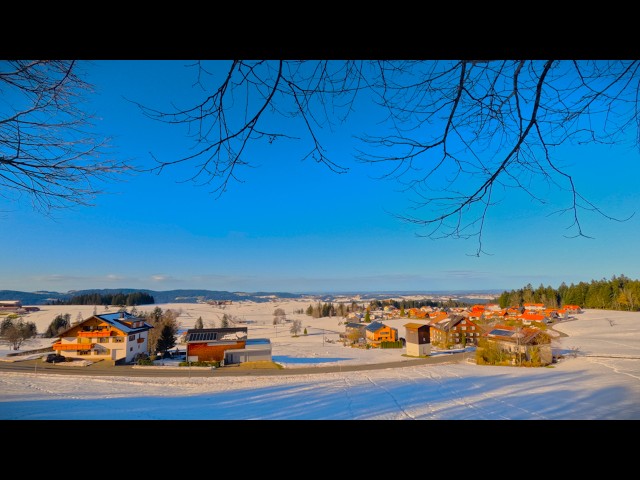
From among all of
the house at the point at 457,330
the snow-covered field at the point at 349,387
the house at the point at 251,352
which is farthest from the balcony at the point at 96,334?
the house at the point at 457,330

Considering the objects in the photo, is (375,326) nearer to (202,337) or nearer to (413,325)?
(413,325)

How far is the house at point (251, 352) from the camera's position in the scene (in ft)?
8.82

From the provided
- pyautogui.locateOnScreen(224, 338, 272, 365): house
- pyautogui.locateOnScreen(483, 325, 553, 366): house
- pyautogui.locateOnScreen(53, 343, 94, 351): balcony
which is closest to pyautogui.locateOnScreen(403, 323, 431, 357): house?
pyautogui.locateOnScreen(483, 325, 553, 366): house

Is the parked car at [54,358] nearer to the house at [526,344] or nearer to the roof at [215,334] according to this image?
the roof at [215,334]

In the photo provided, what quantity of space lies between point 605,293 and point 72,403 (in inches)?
165

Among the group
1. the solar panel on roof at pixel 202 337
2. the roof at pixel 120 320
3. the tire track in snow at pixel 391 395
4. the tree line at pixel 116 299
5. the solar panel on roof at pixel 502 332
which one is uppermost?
the tree line at pixel 116 299

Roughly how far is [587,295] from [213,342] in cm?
353

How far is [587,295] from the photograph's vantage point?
295 centimetres

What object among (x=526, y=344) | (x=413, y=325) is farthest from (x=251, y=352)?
(x=526, y=344)

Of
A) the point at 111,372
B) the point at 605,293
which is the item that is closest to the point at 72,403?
the point at 111,372

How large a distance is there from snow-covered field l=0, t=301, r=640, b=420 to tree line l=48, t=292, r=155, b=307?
86mm

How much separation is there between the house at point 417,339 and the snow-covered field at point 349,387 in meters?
0.16

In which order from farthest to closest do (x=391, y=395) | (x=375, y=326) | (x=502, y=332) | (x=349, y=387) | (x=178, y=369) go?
(x=375, y=326), (x=502, y=332), (x=178, y=369), (x=349, y=387), (x=391, y=395)
